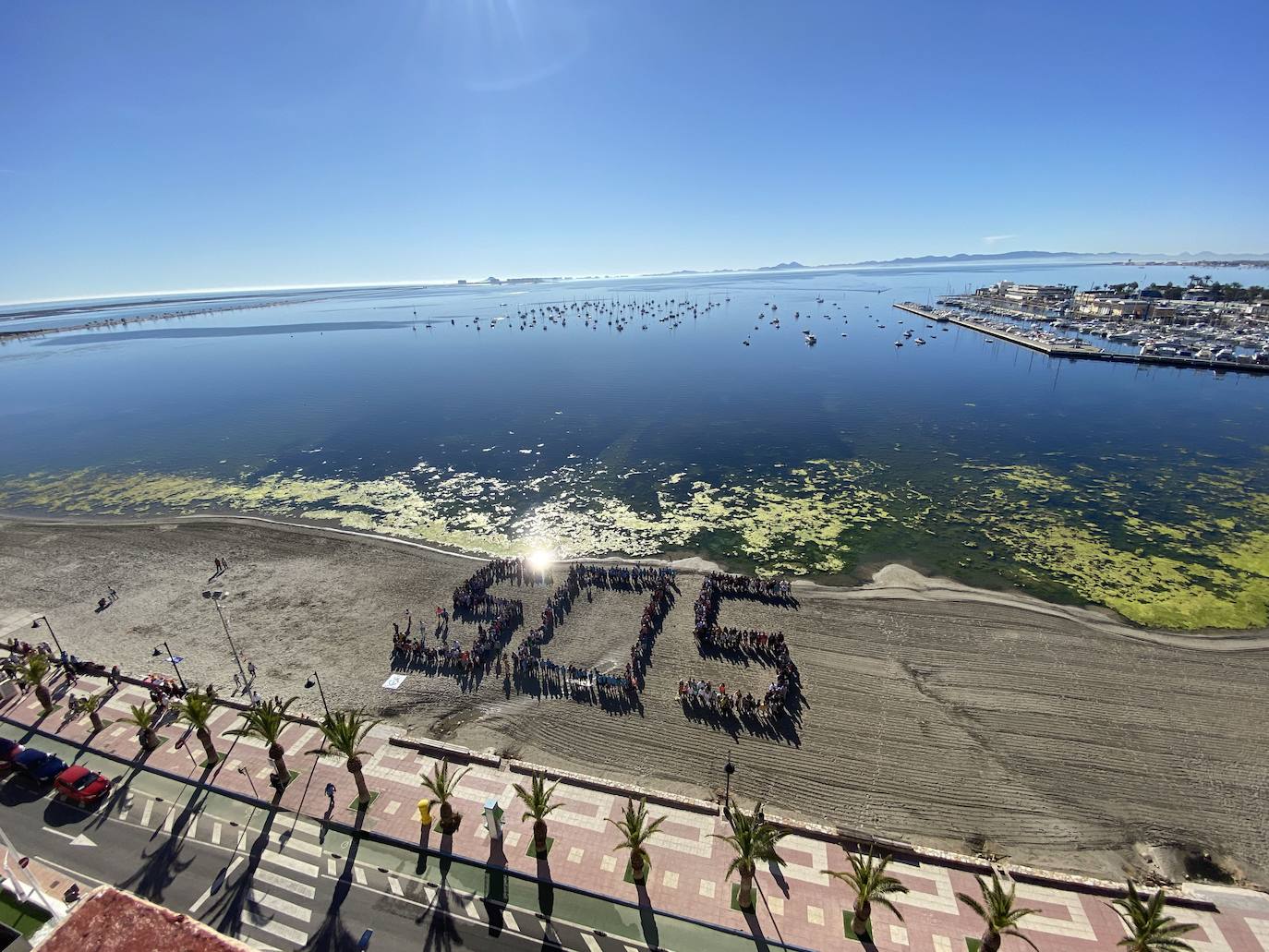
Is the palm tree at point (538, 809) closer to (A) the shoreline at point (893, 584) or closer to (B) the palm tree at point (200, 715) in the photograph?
(B) the palm tree at point (200, 715)

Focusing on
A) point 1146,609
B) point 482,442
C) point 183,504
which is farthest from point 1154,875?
point 183,504

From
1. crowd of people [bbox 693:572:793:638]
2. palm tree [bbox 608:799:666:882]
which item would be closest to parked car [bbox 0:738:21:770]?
palm tree [bbox 608:799:666:882]

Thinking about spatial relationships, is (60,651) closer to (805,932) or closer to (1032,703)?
(805,932)

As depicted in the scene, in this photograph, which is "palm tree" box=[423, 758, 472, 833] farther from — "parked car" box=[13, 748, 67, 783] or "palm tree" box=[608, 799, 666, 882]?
"parked car" box=[13, 748, 67, 783]

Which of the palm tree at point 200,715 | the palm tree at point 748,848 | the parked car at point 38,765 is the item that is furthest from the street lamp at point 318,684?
the palm tree at point 748,848

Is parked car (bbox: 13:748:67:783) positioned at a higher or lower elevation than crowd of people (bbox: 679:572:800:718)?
higher

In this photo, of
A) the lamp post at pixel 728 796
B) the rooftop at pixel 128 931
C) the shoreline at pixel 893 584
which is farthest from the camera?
the shoreline at pixel 893 584
